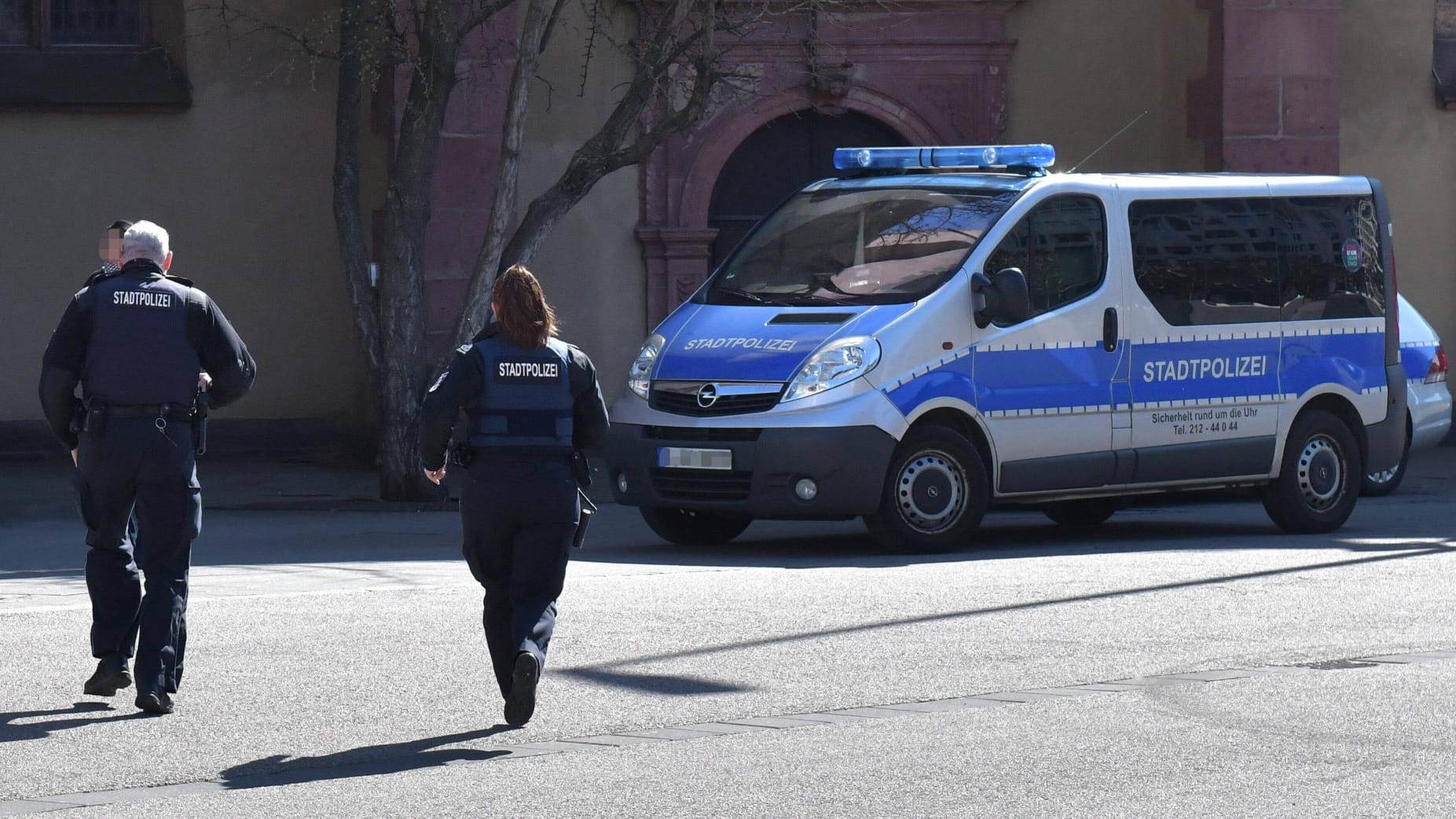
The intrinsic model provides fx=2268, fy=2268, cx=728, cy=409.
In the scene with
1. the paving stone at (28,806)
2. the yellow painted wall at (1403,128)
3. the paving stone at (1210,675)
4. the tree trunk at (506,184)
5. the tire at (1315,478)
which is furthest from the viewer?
the yellow painted wall at (1403,128)

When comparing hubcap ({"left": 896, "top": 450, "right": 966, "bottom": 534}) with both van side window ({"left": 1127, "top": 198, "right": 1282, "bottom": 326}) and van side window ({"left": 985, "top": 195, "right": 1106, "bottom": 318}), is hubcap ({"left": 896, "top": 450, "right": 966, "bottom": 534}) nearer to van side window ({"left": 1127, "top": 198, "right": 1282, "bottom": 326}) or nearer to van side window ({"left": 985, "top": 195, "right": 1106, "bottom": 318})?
van side window ({"left": 985, "top": 195, "right": 1106, "bottom": 318})

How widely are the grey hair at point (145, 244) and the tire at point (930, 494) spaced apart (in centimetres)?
511

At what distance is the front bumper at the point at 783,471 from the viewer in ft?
38.3

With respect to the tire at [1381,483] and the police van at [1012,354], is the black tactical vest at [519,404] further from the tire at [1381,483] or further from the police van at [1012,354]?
the tire at [1381,483]

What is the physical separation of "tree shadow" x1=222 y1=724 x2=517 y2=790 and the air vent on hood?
532cm

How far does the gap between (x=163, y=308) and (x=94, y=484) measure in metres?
0.62

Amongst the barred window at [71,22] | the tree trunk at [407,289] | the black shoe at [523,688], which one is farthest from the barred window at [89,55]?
the black shoe at [523,688]

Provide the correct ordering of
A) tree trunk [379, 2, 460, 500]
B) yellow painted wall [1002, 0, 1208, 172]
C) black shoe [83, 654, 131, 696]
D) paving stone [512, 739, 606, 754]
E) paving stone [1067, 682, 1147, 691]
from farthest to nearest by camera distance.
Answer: yellow painted wall [1002, 0, 1208, 172] → tree trunk [379, 2, 460, 500] → paving stone [1067, 682, 1147, 691] → black shoe [83, 654, 131, 696] → paving stone [512, 739, 606, 754]

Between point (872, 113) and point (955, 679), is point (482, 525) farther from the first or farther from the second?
point (872, 113)

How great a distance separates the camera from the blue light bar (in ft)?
42.5

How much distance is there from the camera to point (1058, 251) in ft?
41.2

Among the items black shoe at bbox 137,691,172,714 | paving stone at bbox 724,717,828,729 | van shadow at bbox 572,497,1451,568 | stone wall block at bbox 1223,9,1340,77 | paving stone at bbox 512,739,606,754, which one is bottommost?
van shadow at bbox 572,497,1451,568

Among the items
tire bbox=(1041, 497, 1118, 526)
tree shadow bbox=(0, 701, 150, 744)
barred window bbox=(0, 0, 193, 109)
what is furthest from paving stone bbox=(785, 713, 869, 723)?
barred window bbox=(0, 0, 193, 109)

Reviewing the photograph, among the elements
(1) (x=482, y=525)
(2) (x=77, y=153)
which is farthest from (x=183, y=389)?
(2) (x=77, y=153)
